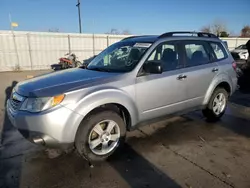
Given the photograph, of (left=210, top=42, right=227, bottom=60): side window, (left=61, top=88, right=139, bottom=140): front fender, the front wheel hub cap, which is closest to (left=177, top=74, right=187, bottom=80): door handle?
(left=61, top=88, right=139, bottom=140): front fender

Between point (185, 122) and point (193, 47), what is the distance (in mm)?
1660

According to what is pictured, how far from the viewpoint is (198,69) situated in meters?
4.34

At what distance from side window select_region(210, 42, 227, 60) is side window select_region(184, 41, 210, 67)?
307mm

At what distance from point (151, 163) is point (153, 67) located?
144 centimetres

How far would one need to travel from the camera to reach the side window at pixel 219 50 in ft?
15.9

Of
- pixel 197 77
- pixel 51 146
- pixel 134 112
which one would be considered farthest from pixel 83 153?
pixel 197 77

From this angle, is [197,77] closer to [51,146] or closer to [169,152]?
[169,152]

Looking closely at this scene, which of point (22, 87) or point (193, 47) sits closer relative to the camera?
point (22, 87)

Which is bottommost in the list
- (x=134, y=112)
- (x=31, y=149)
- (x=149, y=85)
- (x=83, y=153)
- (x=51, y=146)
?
(x=31, y=149)

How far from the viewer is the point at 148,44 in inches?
151

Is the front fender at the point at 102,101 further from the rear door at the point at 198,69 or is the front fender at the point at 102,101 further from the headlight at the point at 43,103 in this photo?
the rear door at the point at 198,69

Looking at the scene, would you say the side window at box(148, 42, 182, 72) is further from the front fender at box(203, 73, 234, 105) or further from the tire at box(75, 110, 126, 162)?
the tire at box(75, 110, 126, 162)

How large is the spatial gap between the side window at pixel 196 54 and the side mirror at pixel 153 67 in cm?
97

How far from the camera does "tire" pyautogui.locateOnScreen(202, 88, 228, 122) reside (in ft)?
15.9
